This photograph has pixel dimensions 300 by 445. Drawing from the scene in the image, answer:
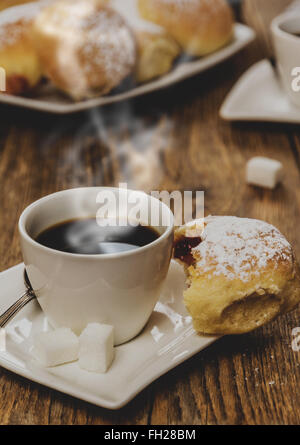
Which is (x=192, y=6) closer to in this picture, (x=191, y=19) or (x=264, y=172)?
(x=191, y=19)

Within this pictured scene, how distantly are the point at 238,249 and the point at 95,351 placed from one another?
25 centimetres

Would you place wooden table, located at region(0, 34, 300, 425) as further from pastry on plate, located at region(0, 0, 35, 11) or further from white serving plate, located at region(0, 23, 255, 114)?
pastry on plate, located at region(0, 0, 35, 11)

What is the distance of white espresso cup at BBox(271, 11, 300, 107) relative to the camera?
1592 millimetres

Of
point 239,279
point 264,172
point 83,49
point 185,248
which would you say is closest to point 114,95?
point 83,49

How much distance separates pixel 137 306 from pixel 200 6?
4.64 ft

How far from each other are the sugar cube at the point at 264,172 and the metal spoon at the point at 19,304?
73 cm

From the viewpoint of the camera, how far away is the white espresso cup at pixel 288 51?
1.59 meters

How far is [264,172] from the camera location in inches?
55.8

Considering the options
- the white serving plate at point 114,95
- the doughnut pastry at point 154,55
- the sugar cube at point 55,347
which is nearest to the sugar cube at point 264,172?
the white serving plate at point 114,95

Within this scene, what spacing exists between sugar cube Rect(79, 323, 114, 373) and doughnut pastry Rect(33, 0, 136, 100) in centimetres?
110

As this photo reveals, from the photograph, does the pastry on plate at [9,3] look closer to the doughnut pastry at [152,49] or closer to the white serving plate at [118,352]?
the doughnut pastry at [152,49]
